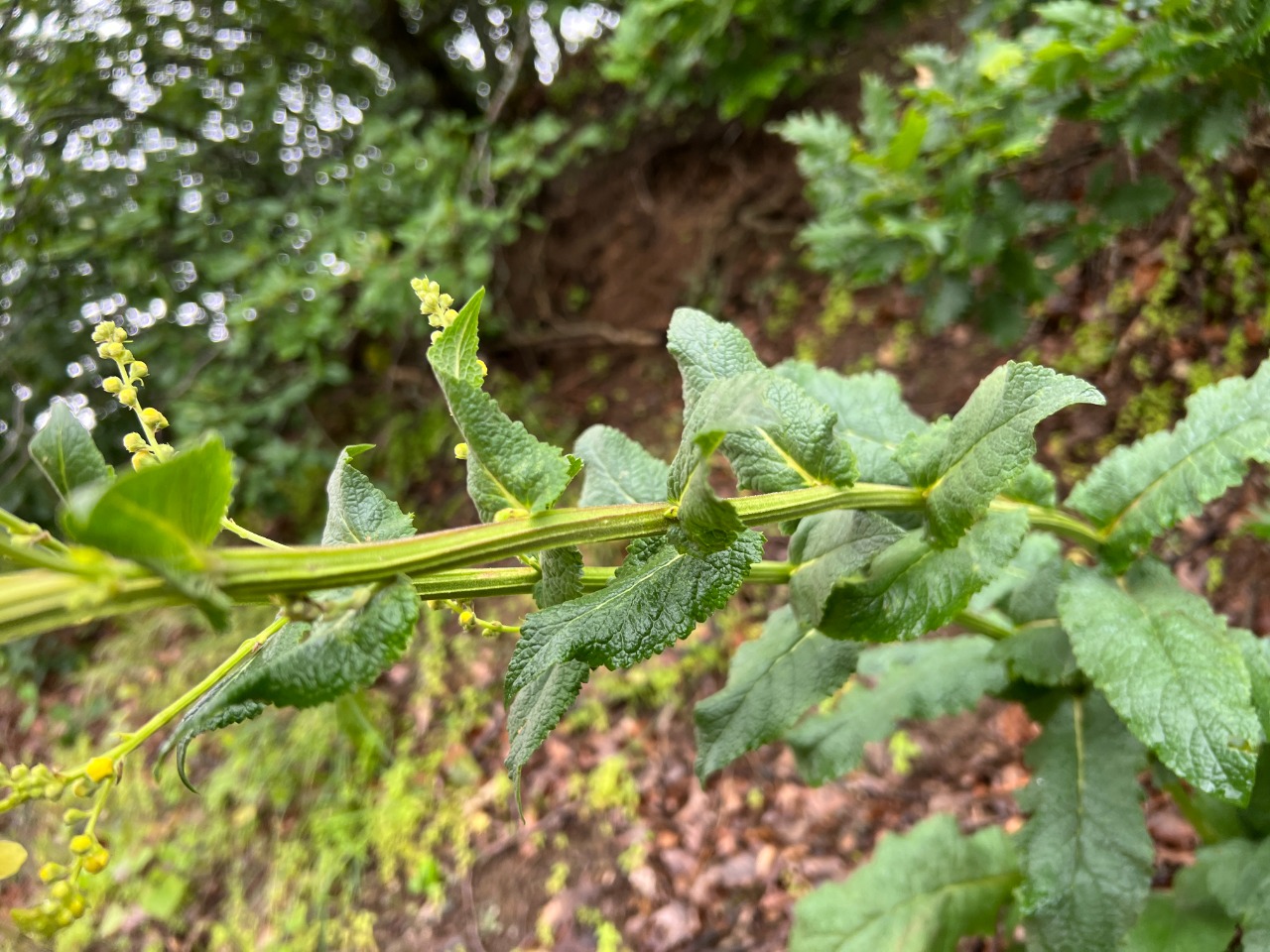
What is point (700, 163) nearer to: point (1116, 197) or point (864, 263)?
point (864, 263)

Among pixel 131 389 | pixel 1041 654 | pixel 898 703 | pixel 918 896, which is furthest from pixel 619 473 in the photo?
pixel 918 896

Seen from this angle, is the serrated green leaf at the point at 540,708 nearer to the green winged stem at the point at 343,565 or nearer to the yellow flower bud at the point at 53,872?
the green winged stem at the point at 343,565

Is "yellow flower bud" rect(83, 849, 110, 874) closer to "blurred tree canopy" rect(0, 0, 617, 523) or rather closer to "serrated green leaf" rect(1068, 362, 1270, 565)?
"serrated green leaf" rect(1068, 362, 1270, 565)

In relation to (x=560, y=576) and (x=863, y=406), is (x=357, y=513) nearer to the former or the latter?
(x=560, y=576)

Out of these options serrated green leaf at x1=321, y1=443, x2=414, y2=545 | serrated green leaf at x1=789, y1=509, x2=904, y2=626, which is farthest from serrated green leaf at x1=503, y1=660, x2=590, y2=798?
serrated green leaf at x1=789, y1=509, x2=904, y2=626

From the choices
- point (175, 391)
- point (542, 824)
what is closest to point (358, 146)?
point (175, 391)

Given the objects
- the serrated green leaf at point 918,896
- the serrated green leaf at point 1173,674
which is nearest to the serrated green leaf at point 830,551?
the serrated green leaf at point 1173,674
